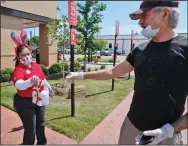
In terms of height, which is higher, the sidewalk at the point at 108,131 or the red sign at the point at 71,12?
the red sign at the point at 71,12

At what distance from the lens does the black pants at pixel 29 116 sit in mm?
3111

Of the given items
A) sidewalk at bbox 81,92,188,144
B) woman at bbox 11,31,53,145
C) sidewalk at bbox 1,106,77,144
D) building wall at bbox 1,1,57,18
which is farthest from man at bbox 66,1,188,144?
building wall at bbox 1,1,57,18

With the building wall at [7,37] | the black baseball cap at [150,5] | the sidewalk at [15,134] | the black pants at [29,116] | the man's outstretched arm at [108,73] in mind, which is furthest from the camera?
the building wall at [7,37]

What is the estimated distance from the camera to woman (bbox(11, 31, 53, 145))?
9.70 ft

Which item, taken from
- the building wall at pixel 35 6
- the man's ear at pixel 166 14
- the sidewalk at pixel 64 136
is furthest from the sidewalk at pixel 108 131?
the building wall at pixel 35 6

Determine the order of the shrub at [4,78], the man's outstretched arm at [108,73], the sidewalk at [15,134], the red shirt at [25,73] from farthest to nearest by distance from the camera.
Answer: the shrub at [4,78]
the sidewalk at [15,134]
the red shirt at [25,73]
the man's outstretched arm at [108,73]

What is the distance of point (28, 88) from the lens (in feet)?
10.1

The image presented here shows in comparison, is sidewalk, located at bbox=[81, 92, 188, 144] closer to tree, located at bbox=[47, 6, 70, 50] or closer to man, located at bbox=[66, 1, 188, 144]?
man, located at bbox=[66, 1, 188, 144]

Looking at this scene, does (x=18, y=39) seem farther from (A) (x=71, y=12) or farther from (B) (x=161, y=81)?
(B) (x=161, y=81)

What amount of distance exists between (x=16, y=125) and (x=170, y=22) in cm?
422

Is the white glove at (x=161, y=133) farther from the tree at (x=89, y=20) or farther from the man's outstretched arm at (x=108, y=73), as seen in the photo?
the tree at (x=89, y=20)

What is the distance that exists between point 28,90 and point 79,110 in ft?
9.69

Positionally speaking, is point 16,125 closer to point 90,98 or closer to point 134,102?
point 90,98

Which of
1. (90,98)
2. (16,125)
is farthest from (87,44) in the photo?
(16,125)
